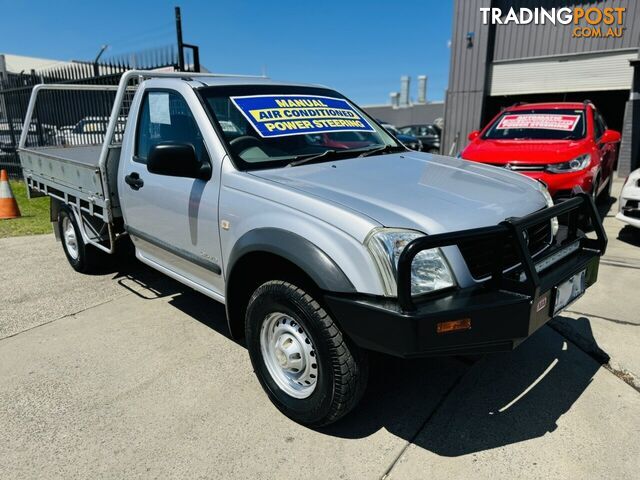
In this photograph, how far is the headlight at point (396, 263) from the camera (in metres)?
2.10

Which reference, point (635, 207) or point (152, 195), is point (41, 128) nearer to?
point (152, 195)

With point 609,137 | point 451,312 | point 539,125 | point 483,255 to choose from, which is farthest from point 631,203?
point 451,312

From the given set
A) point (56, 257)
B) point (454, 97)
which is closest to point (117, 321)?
point (56, 257)

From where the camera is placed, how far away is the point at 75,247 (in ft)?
16.8

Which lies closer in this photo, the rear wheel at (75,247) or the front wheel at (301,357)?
the front wheel at (301,357)

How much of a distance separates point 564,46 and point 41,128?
13.2 meters

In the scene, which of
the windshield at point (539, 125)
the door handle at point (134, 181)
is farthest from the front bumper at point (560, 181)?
the door handle at point (134, 181)

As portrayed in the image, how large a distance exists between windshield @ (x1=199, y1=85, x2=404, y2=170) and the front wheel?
0.89 meters

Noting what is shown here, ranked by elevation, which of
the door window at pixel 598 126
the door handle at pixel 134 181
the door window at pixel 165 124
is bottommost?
the door handle at pixel 134 181

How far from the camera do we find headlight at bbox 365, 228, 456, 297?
2104mm

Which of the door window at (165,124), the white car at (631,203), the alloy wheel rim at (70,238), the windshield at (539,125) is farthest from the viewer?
the windshield at (539,125)

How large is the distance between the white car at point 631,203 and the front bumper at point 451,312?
158 inches

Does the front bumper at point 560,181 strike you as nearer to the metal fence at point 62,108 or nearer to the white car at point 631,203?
the white car at point 631,203

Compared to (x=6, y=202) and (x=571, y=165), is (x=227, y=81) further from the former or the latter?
(x=6, y=202)
